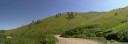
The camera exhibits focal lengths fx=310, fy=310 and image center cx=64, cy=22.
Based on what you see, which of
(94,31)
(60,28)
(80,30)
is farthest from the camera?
(60,28)

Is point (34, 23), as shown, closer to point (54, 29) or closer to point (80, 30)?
point (54, 29)

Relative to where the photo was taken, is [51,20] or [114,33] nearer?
[114,33]

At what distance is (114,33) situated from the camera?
206ft

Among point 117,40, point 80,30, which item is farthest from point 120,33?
point 80,30

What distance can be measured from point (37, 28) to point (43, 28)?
5109mm

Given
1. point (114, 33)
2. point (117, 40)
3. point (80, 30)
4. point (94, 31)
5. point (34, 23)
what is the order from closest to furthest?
point (117, 40)
point (114, 33)
point (94, 31)
point (80, 30)
point (34, 23)

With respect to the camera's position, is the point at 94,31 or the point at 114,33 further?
A: the point at 94,31

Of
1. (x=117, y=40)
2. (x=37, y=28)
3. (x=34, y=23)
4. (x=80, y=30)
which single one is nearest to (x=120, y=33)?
(x=117, y=40)

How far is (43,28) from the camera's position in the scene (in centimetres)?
13738

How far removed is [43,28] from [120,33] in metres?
80.1

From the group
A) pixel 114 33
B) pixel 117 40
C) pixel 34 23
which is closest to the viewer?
pixel 117 40

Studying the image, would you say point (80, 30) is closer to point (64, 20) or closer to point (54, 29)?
point (54, 29)

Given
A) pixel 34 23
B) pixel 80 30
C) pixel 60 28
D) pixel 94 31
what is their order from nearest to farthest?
pixel 94 31 → pixel 80 30 → pixel 60 28 → pixel 34 23

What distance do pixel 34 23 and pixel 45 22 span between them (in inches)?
491
